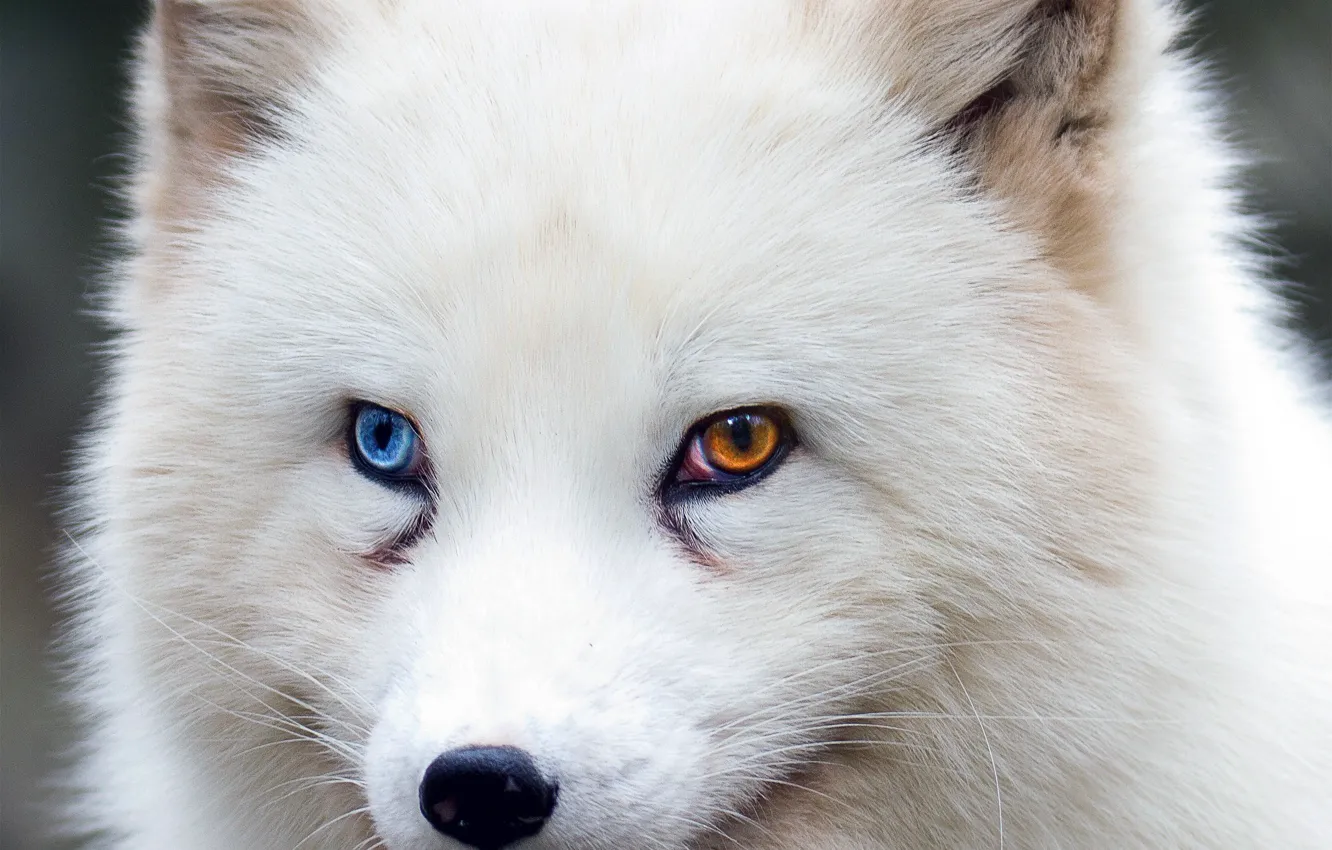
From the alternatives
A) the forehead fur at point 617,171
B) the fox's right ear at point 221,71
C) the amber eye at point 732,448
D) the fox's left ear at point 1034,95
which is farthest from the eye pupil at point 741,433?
the fox's right ear at point 221,71

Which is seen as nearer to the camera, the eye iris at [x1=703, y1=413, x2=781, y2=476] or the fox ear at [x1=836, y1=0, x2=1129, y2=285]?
the eye iris at [x1=703, y1=413, x2=781, y2=476]

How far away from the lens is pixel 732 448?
2.36 m

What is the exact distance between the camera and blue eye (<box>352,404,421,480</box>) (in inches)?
97.9

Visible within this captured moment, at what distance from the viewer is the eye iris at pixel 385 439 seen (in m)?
2.49

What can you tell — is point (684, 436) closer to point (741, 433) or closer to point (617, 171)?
point (741, 433)

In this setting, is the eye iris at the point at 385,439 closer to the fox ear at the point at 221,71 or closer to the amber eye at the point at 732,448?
the amber eye at the point at 732,448

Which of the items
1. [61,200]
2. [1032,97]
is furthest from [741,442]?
[61,200]

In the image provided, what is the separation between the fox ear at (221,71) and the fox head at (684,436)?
0.20 m

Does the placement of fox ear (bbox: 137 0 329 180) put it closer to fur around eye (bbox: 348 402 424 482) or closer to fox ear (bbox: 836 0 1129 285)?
fur around eye (bbox: 348 402 424 482)

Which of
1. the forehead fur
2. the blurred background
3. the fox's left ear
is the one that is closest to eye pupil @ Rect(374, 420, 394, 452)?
the forehead fur

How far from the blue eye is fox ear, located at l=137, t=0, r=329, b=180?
28.4 inches

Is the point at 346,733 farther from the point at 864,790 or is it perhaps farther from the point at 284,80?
the point at 284,80

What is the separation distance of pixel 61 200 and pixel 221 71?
3.36m

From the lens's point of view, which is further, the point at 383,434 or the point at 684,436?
the point at 383,434
